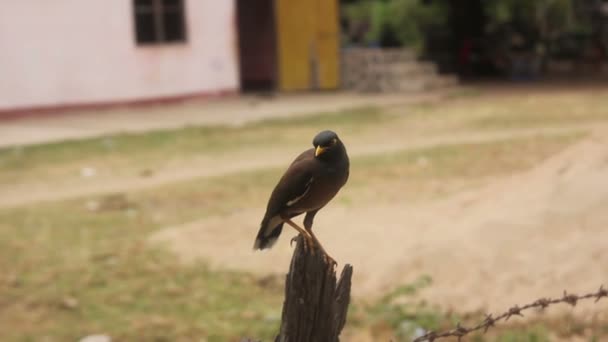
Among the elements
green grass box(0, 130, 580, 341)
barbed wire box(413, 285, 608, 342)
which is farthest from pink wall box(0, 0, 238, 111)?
barbed wire box(413, 285, 608, 342)

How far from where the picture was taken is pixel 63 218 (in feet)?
26.1

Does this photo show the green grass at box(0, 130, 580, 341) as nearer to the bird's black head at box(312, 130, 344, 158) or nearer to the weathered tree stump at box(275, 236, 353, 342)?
the weathered tree stump at box(275, 236, 353, 342)

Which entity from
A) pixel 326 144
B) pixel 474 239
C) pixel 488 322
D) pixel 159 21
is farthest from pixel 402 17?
pixel 326 144

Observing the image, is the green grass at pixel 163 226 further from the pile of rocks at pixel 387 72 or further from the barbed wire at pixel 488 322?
the pile of rocks at pixel 387 72

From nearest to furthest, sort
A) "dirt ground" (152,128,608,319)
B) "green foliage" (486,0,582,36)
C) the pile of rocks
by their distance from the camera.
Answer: "dirt ground" (152,128,608,319) → "green foliage" (486,0,582,36) → the pile of rocks

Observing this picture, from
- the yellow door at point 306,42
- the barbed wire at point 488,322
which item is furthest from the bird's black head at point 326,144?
the yellow door at point 306,42

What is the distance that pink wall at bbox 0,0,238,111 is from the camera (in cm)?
1484

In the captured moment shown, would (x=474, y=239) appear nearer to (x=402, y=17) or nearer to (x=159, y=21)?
(x=159, y=21)

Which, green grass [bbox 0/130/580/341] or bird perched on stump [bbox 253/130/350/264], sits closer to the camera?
bird perched on stump [bbox 253/130/350/264]

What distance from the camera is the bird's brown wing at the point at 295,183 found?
219cm

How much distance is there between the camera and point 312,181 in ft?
7.14

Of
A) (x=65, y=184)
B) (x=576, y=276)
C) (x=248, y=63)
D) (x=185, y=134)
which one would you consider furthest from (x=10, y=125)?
(x=576, y=276)

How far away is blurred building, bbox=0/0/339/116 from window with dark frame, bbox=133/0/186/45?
2cm

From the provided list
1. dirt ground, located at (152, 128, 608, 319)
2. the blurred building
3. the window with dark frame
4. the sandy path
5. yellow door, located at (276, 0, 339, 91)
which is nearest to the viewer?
dirt ground, located at (152, 128, 608, 319)
